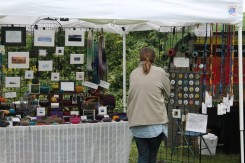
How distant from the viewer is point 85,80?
19.8 feet

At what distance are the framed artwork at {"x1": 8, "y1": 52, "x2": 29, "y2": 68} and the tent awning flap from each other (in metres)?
1.90

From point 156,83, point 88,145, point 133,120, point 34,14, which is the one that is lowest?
point 88,145

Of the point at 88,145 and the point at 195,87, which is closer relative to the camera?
the point at 88,145

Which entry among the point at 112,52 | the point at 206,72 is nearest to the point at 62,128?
the point at 206,72

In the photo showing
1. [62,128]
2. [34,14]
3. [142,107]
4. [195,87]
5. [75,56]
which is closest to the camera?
[34,14]

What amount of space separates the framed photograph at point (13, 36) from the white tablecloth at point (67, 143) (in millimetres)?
1266

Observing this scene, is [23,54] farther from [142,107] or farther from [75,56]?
[142,107]

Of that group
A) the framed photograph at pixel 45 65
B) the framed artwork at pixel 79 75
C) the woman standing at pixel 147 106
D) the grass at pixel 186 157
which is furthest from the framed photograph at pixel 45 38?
the grass at pixel 186 157

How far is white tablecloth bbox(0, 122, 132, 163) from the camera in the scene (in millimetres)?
4340

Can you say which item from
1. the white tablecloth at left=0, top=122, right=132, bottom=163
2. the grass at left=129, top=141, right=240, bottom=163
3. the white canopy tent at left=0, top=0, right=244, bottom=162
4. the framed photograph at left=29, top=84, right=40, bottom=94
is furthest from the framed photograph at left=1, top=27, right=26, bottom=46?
the grass at left=129, top=141, right=240, bottom=163

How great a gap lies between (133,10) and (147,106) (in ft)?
2.74

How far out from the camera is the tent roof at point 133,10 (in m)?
3.68

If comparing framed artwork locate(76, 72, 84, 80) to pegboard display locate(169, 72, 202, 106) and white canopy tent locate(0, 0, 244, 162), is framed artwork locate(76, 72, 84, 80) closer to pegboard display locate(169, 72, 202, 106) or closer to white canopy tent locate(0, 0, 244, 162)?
pegboard display locate(169, 72, 202, 106)

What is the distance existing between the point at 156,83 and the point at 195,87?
3.86 feet
